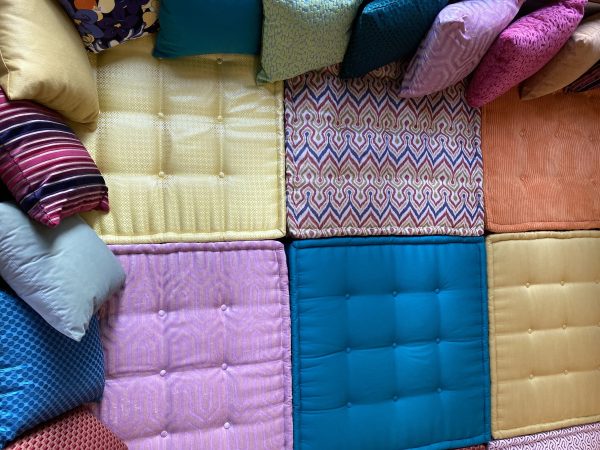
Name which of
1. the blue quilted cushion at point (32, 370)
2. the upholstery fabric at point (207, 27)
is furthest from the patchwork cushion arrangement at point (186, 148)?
the blue quilted cushion at point (32, 370)

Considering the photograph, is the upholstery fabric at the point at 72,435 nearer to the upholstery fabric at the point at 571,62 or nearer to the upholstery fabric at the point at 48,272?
the upholstery fabric at the point at 48,272

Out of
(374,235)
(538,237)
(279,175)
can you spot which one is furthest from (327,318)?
(538,237)

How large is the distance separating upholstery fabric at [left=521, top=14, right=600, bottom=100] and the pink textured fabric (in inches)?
51.7

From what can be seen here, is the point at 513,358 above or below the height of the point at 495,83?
below

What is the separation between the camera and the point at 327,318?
1702 millimetres

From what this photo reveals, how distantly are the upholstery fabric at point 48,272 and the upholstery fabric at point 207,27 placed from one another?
620mm

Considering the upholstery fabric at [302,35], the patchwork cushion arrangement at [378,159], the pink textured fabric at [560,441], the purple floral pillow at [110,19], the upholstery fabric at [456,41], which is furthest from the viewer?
the pink textured fabric at [560,441]

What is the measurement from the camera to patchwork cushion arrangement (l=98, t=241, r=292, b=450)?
4.89 feet

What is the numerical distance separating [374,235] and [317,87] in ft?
1.77

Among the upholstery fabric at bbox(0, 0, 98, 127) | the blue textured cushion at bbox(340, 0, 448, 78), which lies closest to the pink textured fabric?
the blue textured cushion at bbox(340, 0, 448, 78)

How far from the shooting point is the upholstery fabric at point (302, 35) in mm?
1463


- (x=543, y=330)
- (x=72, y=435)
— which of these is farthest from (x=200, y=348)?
(x=543, y=330)

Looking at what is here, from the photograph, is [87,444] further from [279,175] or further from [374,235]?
[374,235]

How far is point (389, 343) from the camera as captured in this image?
180 centimetres
